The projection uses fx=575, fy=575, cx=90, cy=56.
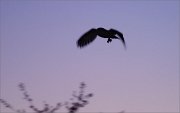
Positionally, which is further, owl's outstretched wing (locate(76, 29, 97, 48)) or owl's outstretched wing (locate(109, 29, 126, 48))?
owl's outstretched wing (locate(76, 29, 97, 48))

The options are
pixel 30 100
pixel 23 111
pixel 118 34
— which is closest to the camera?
pixel 23 111

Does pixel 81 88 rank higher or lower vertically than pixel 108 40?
lower

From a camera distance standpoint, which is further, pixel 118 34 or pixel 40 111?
pixel 118 34

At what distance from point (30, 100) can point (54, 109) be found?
798mm

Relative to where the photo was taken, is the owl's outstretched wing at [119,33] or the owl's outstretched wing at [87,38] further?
the owl's outstretched wing at [87,38]

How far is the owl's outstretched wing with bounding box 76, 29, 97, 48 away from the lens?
16.7 metres

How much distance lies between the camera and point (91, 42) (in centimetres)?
1684

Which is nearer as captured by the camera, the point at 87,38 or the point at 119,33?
the point at 119,33

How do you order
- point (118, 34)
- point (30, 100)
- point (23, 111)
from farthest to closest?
point (118, 34)
point (30, 100)
point (23, 111)

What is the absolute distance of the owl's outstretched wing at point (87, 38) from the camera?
54.8 ft

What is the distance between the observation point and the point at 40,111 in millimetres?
12734

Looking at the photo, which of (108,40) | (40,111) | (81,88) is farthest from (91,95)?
(108,40)

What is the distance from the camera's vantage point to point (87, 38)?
16.9 metres

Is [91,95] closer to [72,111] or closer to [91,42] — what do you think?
[72,111]
